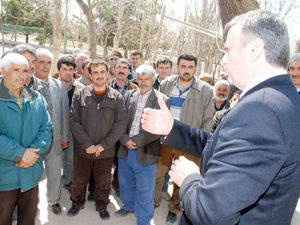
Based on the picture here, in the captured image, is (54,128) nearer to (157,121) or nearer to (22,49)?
(22,49)

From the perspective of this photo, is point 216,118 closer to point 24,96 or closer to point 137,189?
point 137,189

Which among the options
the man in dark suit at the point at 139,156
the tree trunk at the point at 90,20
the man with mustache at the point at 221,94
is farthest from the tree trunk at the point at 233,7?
the tree trunk at the point at 90,20

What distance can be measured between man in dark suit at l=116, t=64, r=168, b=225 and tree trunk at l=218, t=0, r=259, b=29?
2.26 meters

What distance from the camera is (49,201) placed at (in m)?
3.49

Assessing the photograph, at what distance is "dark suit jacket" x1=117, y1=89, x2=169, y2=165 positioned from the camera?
3307 mm

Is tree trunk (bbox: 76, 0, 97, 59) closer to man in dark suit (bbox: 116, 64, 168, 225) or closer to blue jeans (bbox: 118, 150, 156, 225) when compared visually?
man in dark suit (bbox: 116, 64, 168, 225)

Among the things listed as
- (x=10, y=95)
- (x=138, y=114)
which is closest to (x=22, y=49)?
(x=10, y=95)

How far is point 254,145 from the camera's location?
0.97m

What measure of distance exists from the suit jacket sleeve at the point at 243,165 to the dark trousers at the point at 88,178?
2575mm

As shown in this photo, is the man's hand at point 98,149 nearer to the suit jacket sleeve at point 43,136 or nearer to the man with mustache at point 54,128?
the man with mustache at point 54,128

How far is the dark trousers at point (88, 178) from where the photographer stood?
11.3 feet

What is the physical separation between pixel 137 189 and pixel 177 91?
1387mm

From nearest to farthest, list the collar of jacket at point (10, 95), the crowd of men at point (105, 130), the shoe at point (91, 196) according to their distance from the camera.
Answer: the collar of jacket at point (10, 95)
the crowd of men at point (105, 130)
the shoe at point (91, 196)

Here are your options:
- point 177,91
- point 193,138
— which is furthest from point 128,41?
point 193,138
